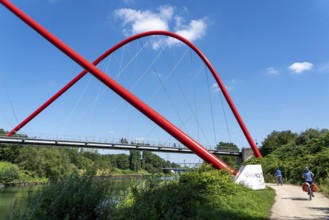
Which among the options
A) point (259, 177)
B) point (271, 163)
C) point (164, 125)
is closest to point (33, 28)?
point (164, 125)

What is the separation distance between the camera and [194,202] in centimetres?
1204

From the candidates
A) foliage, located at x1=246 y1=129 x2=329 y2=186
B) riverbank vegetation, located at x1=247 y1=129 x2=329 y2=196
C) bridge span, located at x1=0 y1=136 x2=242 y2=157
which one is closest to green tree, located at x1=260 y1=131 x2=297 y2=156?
bridge span, located at x1=0 y1=136 x2=242 y2=157

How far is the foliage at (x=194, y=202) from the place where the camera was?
933 cm

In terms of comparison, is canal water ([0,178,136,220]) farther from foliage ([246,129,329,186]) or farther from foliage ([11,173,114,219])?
foliage ([246,129,329,186])

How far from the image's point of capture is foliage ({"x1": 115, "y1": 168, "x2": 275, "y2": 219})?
9.33 meters

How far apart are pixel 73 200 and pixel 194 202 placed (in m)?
5.02

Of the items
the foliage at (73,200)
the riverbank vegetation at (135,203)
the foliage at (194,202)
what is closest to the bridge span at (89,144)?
the foliage at (194,202)

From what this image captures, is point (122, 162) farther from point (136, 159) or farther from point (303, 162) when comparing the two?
point (303, 162)

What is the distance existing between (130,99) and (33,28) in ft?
39.0

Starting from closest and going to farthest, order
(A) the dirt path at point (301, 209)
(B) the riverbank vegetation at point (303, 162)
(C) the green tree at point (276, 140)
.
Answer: (A) the dirt path at point (301, 209) < (B) the riverbank vegetation at point (303, 162) < (C) the green tree at point (276, 140)

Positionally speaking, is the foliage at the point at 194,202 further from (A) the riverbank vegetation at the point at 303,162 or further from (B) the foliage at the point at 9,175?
(B) the foliage at the point at 9,175

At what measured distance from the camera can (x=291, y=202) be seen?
15234 millimetres

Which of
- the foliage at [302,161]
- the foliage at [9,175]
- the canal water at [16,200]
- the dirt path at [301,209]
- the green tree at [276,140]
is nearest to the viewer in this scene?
the canal water at [16,200]

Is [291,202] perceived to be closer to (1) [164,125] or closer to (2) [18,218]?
(1) [164,125]
